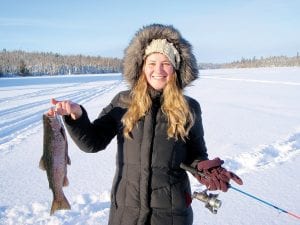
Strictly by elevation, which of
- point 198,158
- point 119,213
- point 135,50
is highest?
point 135,50

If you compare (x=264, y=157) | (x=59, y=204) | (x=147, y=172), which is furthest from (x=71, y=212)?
(x=264, y=157)

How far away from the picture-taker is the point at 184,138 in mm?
2305

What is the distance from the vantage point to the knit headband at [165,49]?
2.37 m

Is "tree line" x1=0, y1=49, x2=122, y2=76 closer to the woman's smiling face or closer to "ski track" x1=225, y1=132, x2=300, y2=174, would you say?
"ski track" x1=225, y1=132, x2=300, y2=174

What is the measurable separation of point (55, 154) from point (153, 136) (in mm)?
553

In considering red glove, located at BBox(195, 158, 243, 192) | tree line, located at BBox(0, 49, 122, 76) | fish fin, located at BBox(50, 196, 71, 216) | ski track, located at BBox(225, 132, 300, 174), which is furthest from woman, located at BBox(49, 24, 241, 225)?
tree line, located at BBox(0, 49, 122, 76)

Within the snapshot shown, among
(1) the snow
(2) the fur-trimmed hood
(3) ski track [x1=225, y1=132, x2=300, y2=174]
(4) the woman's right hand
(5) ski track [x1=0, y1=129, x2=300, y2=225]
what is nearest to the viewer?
(4) the woman's right hand

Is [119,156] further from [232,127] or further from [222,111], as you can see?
[222,111]

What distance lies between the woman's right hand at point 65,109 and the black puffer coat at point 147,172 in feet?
0.15

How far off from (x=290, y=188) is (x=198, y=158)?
2.98m

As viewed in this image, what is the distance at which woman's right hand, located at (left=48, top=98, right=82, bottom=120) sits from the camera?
2.09 meters

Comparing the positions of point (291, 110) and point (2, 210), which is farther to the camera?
point (291, 110)

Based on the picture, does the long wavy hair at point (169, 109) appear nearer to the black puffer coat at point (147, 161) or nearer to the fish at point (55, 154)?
the black puffer coat at point (147, 161)

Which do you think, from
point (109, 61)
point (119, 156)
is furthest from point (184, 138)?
point (109, 61)
